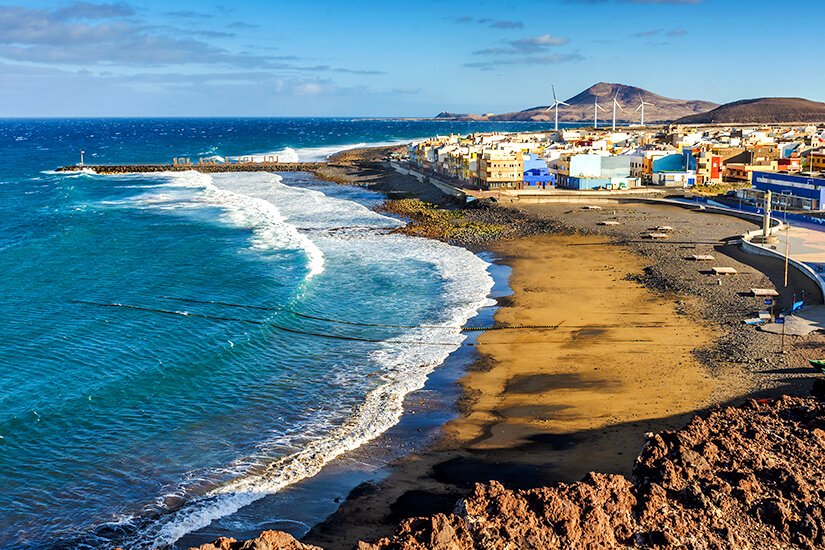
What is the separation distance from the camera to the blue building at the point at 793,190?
57938 millimetres

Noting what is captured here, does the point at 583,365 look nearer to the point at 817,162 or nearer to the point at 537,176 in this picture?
the point at 537,176

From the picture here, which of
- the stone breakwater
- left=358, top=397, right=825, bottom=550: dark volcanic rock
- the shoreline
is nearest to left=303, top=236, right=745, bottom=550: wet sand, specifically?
the shoreline

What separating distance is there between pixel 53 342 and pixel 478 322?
69.3 feet

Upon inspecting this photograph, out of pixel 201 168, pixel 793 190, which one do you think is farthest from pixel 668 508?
pixel 201 168

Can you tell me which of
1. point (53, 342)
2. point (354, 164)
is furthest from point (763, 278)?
point (354, 164)

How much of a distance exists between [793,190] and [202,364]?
55991 millimetres

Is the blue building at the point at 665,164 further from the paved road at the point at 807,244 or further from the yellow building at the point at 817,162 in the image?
the paved road at the point at 807,244

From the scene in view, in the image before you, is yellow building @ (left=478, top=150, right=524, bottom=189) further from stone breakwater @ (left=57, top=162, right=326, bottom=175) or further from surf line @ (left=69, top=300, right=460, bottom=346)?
surf line @ (left=69, top=300, right=460, bottom=346)

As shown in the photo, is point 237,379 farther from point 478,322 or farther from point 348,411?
point 478,322

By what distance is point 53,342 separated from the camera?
1257 inches

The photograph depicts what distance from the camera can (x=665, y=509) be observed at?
47.4 ft

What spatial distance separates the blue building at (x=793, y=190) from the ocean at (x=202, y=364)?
32733mm

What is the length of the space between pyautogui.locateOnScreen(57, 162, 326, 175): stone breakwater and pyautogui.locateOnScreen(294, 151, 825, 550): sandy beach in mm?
86280

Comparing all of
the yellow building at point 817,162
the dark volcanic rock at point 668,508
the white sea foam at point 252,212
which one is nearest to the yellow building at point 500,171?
the white sea foam at point 252,212
